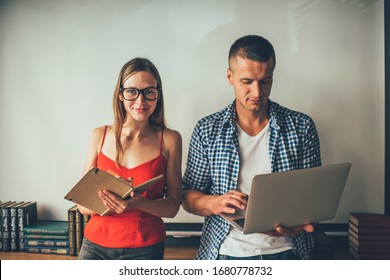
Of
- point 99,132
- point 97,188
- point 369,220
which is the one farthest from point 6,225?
point 369,220

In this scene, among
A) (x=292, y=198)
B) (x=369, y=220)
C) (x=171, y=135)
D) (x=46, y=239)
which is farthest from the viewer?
(x=46, y=239)

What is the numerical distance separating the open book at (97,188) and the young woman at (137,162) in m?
0.08

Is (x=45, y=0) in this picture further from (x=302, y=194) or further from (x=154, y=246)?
(x=302, y=194)

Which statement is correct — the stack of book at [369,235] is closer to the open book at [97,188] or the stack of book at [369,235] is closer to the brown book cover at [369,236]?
the brown book cover at [369,236]

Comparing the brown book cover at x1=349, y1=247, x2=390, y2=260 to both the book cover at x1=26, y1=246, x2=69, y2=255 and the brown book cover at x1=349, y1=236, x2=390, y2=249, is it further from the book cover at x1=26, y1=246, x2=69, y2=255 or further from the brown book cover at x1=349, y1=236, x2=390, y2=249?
the book cover at x1=26, y1=246, x2=69, y2=255

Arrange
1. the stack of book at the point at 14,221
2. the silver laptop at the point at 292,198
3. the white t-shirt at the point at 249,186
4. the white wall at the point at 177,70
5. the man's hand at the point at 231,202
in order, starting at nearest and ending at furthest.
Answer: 1. the silver laptop at the point at 292,198
2. the man's hand at the point at 231,202
3. the white t-shirt at the point at 249,186
4. the white wall at the point at 177,70
5. the stack of book at the point at 14,221

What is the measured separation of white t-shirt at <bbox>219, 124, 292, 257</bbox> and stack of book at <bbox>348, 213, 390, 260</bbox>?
353mm

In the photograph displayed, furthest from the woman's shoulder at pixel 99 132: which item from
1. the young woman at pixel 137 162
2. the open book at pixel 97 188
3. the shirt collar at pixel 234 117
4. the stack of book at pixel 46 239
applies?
the stack of book at pixel 46 239

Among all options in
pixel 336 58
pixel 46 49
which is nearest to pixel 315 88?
pixel 336 58

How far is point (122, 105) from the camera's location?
1.24 meters

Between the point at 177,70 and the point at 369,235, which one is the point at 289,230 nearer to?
the point at 369,235

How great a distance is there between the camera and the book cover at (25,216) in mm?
1442

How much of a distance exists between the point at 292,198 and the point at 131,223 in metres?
0.49

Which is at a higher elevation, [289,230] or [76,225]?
[289,230]
